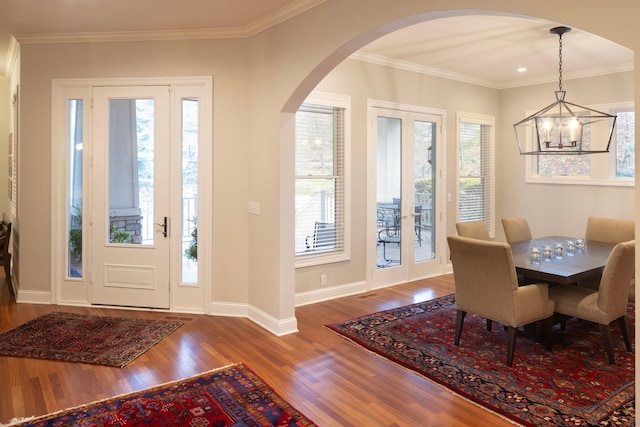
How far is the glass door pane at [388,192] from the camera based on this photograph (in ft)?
18.5

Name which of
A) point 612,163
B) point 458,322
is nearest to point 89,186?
point 458,322

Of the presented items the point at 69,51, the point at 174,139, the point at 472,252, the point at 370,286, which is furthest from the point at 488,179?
the point at 69,51

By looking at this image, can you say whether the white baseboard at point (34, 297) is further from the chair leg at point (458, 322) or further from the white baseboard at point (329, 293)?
the chair leg at point (458, 322)

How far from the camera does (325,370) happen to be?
3248mm

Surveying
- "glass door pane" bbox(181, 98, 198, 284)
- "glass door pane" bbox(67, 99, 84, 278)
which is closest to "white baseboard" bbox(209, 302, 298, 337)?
"glass door pane" bbox(181, 98, 198, 284)

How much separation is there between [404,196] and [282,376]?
10.8ft

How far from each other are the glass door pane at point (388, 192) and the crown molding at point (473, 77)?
0.69 m

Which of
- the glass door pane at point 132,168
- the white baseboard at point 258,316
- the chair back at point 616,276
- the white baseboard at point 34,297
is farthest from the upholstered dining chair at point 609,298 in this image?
the white baseboard at point 34,297

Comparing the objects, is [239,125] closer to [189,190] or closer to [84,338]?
[189,190]

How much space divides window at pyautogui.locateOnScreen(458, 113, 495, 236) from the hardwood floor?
3.31 metres

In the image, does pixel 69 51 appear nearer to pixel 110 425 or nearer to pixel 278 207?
pixel 278 207

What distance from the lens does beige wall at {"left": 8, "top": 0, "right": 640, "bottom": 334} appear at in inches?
149

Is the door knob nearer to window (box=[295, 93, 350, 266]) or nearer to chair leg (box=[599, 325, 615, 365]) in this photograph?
window (box=[295, 93, 350, 266])

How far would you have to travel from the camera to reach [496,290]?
3330mm
